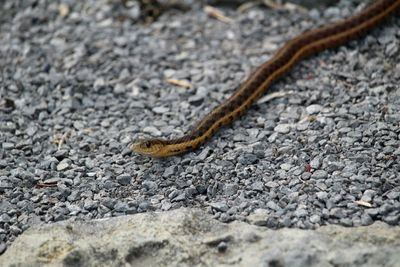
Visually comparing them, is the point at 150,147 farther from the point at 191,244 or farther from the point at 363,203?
the point at 363,203

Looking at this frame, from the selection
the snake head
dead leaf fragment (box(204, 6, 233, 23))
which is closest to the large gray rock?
the snake head

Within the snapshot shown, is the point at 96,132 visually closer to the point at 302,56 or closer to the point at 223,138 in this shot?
the point at 223,138

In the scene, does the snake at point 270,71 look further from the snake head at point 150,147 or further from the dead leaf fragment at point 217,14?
the dead leaf fragment at point 217,14

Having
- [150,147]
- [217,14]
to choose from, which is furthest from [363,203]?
[217,14]

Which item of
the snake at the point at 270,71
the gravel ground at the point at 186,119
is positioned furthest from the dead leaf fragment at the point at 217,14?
the snake at the point at 270,71

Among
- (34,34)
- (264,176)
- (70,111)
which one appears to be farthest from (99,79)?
(264,176)

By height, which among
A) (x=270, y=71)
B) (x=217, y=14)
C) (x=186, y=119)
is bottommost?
(x=186, y=119)

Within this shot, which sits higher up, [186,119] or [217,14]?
[217,14]
